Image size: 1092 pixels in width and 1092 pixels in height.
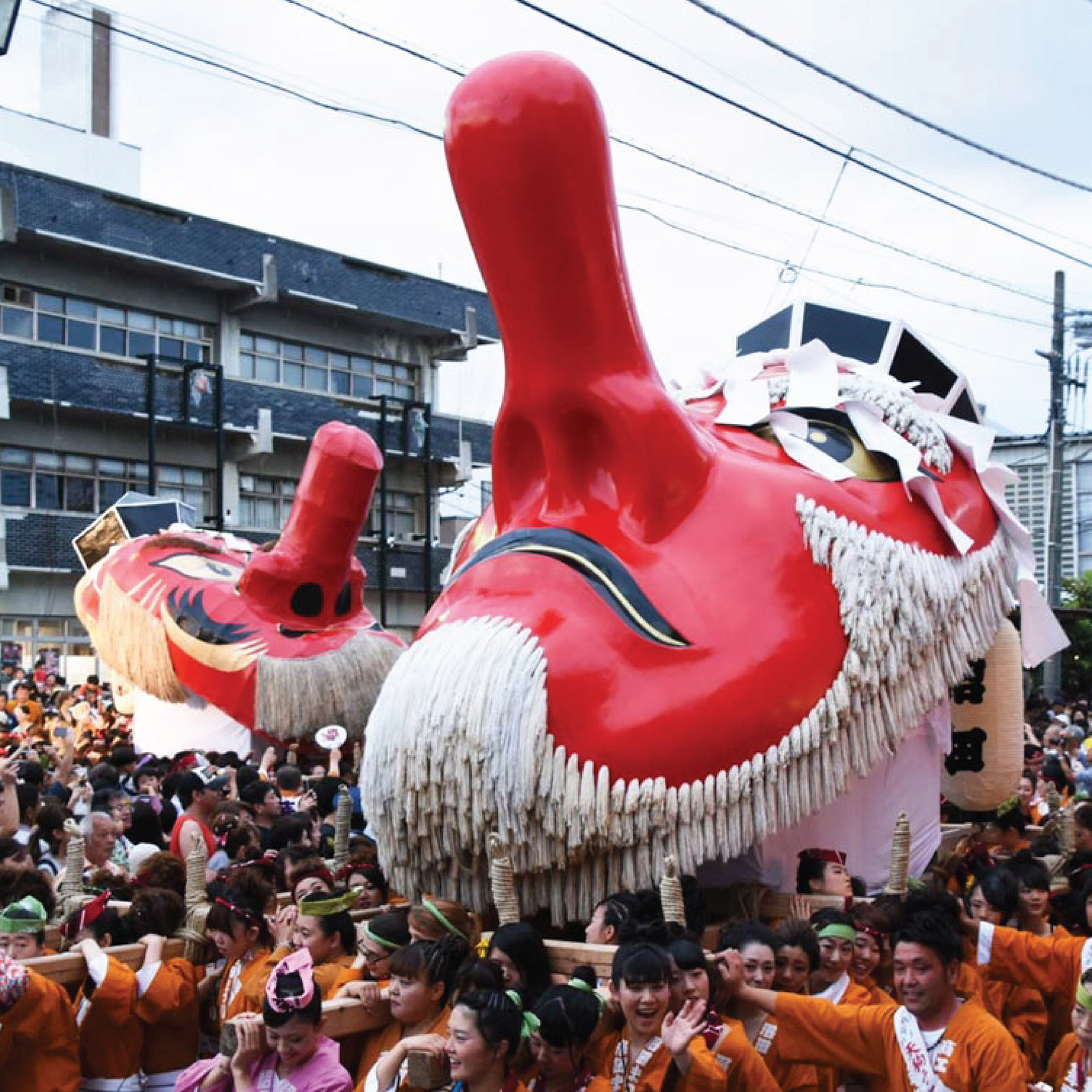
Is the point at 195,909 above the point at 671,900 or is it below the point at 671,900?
below

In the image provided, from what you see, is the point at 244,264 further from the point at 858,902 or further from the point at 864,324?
the point at 858,902

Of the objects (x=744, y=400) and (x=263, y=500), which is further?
(x=263, y=500)

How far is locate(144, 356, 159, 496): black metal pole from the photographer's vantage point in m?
22.8

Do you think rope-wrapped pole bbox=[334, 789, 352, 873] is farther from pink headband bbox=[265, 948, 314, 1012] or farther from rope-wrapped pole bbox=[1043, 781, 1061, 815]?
rope-wrapped pole bbox=[1043, 781, 1061, 815]

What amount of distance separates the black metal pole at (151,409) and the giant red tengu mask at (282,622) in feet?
36.7

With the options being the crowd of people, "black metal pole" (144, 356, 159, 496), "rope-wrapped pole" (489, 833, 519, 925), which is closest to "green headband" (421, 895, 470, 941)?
the crowd of people

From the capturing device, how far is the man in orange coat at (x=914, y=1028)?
3.16m

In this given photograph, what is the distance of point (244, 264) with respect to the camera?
2578 centimetres

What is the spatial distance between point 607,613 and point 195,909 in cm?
160

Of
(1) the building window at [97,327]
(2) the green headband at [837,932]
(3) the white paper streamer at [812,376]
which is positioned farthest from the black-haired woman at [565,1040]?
(1) the building window at [97,327]

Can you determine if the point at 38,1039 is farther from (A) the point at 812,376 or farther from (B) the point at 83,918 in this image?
(A) the point at 812,376

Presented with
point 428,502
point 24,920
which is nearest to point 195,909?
point 24,920

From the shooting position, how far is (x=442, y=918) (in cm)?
395

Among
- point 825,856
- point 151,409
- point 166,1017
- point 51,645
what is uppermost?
point 151,409
